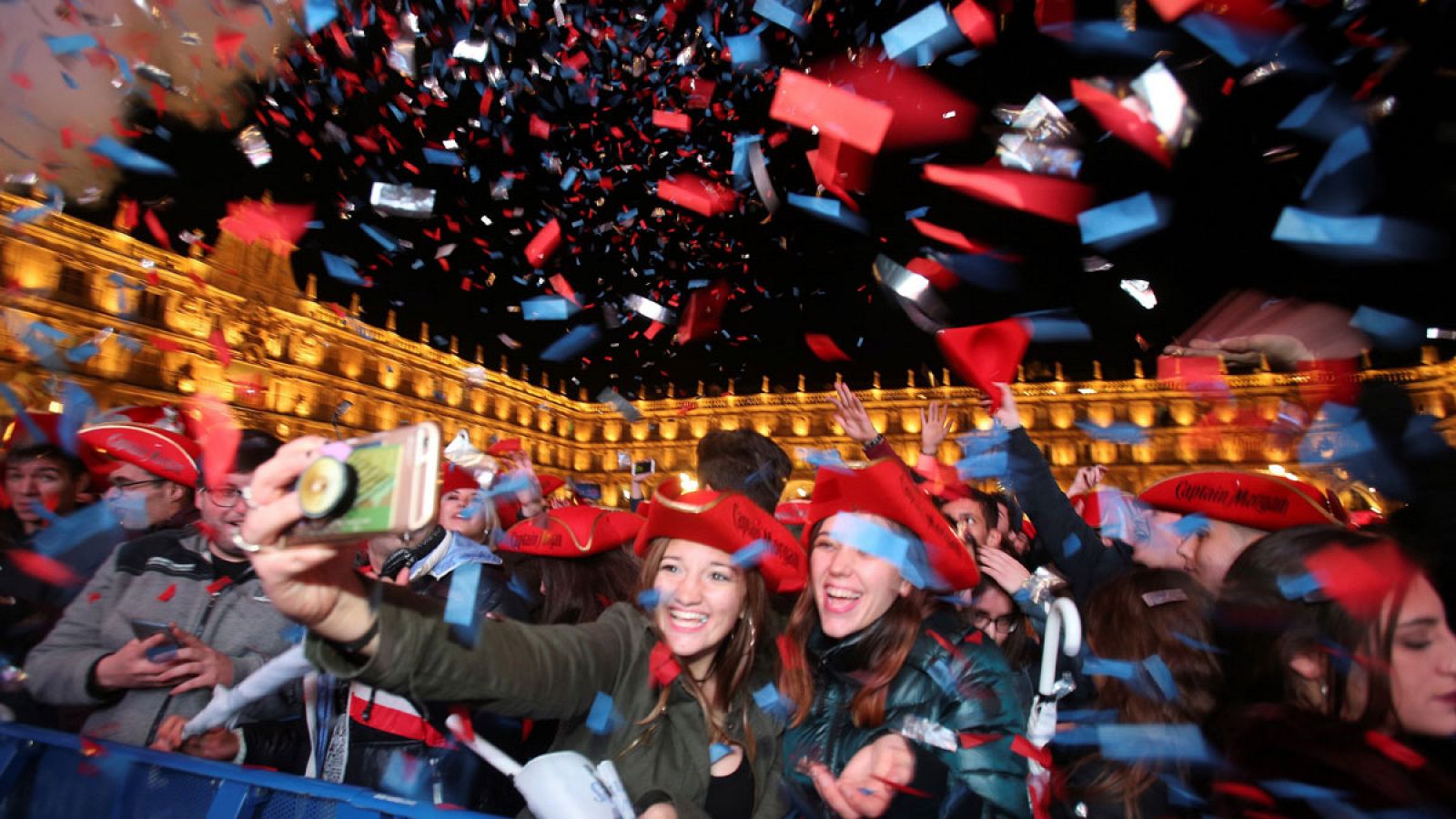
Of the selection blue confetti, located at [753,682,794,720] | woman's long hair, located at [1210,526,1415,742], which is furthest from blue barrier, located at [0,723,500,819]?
woman's long hair, located at [1210,526,1415,742]

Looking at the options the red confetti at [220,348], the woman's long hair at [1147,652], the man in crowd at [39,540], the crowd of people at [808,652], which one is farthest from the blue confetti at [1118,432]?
the red confetti at [220,348]

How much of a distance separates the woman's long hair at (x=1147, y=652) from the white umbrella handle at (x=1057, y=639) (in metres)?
0.18

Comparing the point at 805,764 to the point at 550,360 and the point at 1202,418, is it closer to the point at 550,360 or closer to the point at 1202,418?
the point at 550,360

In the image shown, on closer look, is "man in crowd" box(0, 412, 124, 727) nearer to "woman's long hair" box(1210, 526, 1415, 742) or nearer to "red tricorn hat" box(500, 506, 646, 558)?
"red tricorn hat" box(500, 506, 646, 558)

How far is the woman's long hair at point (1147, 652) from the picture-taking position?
234 cm

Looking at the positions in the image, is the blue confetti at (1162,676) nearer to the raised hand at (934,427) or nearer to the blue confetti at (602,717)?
the blue confetti at (602,717)

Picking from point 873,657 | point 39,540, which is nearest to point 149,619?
point 39,540

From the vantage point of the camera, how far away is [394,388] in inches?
1693

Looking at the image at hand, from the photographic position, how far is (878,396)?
1987 inches

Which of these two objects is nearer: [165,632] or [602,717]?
[602,717]

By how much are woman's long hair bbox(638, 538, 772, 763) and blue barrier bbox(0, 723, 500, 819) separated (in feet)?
2.55

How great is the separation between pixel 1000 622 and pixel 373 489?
3.60 meters

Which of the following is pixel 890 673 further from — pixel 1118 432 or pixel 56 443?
pixel 1118 432

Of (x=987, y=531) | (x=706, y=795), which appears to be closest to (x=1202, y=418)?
(x=987, y=531)
